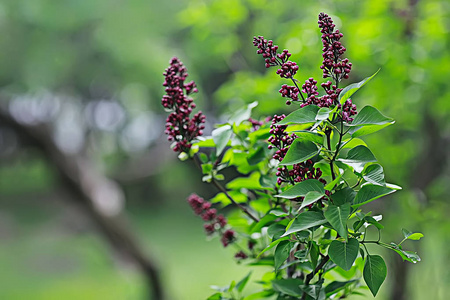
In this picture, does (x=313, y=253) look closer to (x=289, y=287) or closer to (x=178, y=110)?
(x=289, y=287)

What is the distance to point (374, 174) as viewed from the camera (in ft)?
1.38

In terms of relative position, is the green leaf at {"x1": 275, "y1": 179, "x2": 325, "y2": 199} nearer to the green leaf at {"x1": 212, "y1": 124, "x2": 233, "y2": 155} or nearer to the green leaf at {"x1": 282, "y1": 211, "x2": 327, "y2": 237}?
the green leaf at {"x1": 282, "y1": 211, "x2": 327, "y2": 237}

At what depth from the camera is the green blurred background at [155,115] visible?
1390 mm

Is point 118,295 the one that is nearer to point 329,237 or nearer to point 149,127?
point 149,127

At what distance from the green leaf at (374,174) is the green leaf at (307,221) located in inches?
2.1

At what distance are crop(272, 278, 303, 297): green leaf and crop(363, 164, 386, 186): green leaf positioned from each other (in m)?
0.16

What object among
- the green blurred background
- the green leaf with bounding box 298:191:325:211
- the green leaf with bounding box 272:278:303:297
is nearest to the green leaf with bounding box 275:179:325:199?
the green leaf with bounding box 298:191:325:211

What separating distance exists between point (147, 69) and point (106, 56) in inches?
23.1

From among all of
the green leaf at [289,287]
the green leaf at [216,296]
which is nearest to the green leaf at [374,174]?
the green leaf at [289,287]

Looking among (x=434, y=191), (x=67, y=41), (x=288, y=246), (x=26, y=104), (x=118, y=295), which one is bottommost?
(x=118, y=295)

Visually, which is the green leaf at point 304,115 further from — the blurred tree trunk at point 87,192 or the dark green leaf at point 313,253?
the blurred tree trunk at point 87,192

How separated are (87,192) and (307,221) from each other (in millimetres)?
2602

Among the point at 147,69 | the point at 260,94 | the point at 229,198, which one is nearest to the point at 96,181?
the point at 147,69

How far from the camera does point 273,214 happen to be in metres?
0.52
